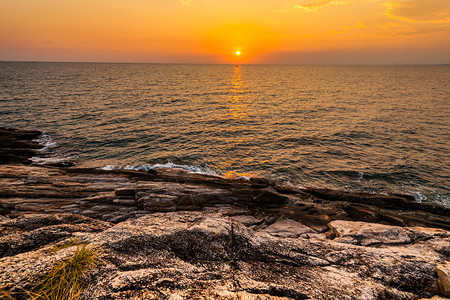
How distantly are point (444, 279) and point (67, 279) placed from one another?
9615mm

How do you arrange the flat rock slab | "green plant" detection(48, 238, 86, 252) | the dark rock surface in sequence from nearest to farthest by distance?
the flat rock slab < "green plant" detection(48, 238, 86, 252) < the dark rock surface

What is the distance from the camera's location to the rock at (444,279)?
Answer: 5423 millimetres

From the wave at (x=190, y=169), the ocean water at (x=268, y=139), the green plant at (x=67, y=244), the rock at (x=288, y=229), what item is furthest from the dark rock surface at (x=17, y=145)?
the rock at (x=288, y=229)

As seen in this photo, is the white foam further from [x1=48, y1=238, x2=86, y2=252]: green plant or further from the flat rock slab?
[x1=48, y1=238, x2=86, y2=252]: green plant

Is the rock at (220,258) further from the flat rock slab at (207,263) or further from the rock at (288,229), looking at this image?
the rock at (288,229)

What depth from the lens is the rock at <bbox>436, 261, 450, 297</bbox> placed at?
5423 millimetres

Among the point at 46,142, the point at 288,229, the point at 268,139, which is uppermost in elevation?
the point at 46,142

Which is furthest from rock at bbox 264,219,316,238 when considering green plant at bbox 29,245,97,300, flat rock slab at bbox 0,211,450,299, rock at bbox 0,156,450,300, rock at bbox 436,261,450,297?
green plant at bbox 29,245,97,300

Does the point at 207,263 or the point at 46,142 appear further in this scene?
the point at 46,142

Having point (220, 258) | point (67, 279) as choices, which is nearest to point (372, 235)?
point (220, 258)

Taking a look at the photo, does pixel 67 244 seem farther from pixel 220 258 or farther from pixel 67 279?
pixel 220 258

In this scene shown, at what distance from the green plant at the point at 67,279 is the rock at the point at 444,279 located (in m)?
8.99

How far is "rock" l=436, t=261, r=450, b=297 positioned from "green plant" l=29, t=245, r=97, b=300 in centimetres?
899

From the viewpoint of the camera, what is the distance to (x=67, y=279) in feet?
14.4
